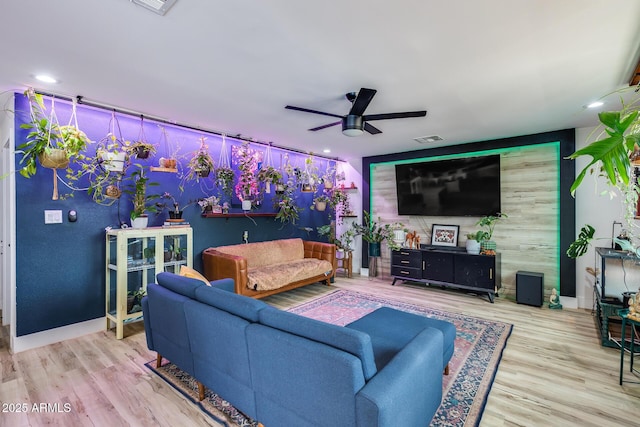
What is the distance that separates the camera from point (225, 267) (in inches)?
163

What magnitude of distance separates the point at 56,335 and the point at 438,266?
5.10 m

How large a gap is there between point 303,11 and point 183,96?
1.81 m

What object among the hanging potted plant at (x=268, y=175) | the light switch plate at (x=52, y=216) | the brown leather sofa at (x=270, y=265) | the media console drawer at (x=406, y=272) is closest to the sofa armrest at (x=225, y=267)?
the brown leather sofa at (x=270, y=265)

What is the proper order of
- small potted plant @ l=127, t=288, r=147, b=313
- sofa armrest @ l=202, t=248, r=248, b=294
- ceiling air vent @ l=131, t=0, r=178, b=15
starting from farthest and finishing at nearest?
sofa armrest @ l=202, t=248, r=248, b=294
small potted plant @ l=127, t=288, r=147, b=313
ceiling air vent @ l=131, t=0, r=178, b=15

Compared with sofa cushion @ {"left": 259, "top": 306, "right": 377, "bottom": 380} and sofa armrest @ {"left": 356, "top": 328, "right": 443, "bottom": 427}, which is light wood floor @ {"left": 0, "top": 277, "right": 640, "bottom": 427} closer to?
sofa armrest @ {"left": 356, "top": 328, "right": 443, "bottom": 427}

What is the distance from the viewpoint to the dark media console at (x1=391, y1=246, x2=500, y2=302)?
4.55 meters

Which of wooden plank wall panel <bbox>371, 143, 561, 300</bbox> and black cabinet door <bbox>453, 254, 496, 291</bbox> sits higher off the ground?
wooden plank wall panel <bbox>371, 143, 561, 300</bbox>

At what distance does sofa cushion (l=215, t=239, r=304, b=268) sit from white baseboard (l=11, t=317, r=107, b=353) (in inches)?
65.9

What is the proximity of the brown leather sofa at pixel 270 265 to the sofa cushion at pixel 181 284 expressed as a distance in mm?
1503

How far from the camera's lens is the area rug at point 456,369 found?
2.04 m

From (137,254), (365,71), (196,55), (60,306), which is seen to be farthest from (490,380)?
(60,306)

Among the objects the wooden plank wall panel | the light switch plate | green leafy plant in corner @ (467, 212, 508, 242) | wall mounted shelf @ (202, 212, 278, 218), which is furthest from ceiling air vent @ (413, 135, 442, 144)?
the light switch plate

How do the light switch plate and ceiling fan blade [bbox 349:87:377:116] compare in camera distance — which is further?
the light switch plate

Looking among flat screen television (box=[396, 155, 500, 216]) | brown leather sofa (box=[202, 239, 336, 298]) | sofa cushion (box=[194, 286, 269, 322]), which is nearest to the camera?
sofa cushion (box=[194, 286, 269, 322])
